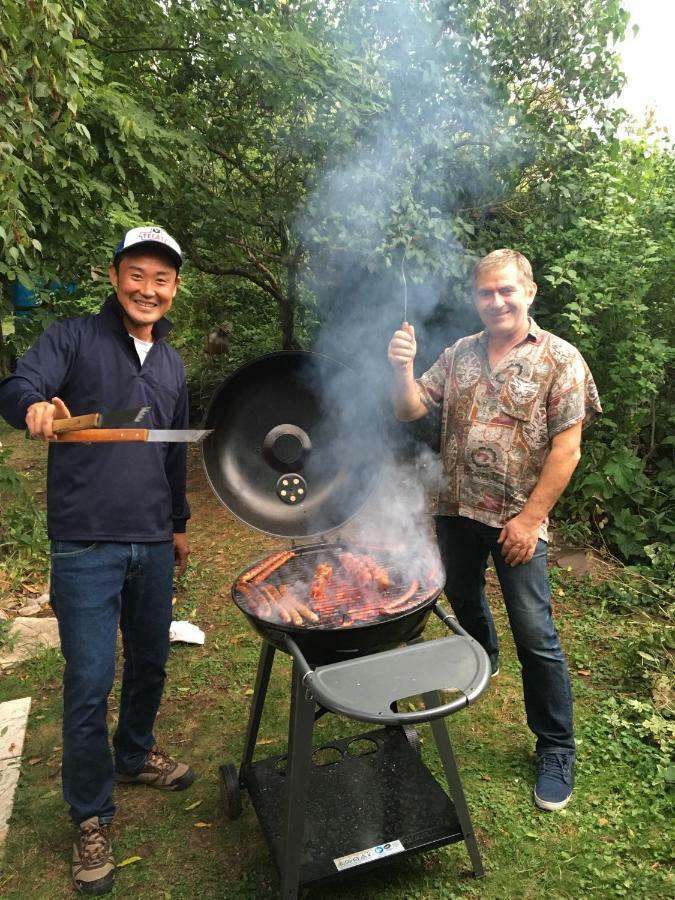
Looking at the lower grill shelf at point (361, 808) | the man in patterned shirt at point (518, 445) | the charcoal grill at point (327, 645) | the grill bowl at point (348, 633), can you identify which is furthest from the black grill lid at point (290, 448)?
the lower grill shelf at point (361, 808)

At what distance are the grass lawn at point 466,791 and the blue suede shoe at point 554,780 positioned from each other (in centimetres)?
5

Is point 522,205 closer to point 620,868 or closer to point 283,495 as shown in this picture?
point 283,495

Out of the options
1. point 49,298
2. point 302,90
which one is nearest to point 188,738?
point 49,298

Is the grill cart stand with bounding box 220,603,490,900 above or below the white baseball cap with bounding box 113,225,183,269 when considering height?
below

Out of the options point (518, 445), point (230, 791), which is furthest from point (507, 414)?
point (230, 791)

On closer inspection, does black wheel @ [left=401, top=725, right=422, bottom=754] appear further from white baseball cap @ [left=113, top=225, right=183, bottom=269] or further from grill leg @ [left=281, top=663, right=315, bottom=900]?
white baseball cap @ [left=113, top=225, right=183, bottom=269]

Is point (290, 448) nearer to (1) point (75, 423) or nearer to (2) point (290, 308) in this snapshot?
(1) point (75, 423)

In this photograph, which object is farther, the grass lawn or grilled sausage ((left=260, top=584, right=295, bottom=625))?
the grass lawn

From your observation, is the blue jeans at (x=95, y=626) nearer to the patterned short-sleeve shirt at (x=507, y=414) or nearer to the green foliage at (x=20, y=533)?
the patterned short-sleeve shirt at (x=507, y=414)

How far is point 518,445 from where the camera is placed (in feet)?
8.23

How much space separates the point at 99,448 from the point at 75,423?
0.42m

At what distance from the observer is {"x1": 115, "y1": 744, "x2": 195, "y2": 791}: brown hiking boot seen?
109 inches

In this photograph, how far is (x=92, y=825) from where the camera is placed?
233cm

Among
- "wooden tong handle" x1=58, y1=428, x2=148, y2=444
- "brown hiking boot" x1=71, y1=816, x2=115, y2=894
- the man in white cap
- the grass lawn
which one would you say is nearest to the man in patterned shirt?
the grass lawn
